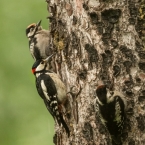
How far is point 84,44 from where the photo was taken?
22.4 ft

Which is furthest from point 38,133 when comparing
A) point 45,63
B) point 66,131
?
point 66,131

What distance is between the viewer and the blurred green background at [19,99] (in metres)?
10.7

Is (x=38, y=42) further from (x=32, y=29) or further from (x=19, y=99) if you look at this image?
(x=19, y=99)

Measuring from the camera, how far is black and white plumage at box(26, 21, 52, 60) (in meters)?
8.24

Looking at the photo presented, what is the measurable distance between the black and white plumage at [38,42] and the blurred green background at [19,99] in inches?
75.0

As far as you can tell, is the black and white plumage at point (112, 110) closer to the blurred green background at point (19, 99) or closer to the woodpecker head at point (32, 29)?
the woodpecker head at point (32, 29)

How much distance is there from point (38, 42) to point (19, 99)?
243 centimetres

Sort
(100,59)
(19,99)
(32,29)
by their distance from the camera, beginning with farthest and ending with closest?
(19,99)
(32,29)
(100,59)

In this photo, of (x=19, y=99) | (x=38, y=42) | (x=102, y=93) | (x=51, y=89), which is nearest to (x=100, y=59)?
(x=102, y=93)

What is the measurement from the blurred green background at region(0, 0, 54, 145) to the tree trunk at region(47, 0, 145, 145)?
12.0 feet

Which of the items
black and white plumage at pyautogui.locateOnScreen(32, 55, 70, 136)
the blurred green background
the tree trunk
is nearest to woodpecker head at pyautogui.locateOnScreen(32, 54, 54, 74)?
black and white plumage at pyautogui.locateOnScreen(32, 55, 70, 136)

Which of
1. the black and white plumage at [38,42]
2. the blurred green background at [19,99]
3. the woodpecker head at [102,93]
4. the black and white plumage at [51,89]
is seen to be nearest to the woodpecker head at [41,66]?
the black and white plumage at [51,89]

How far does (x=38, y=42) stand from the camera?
8516 mm

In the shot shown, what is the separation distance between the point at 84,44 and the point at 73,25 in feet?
0.85
